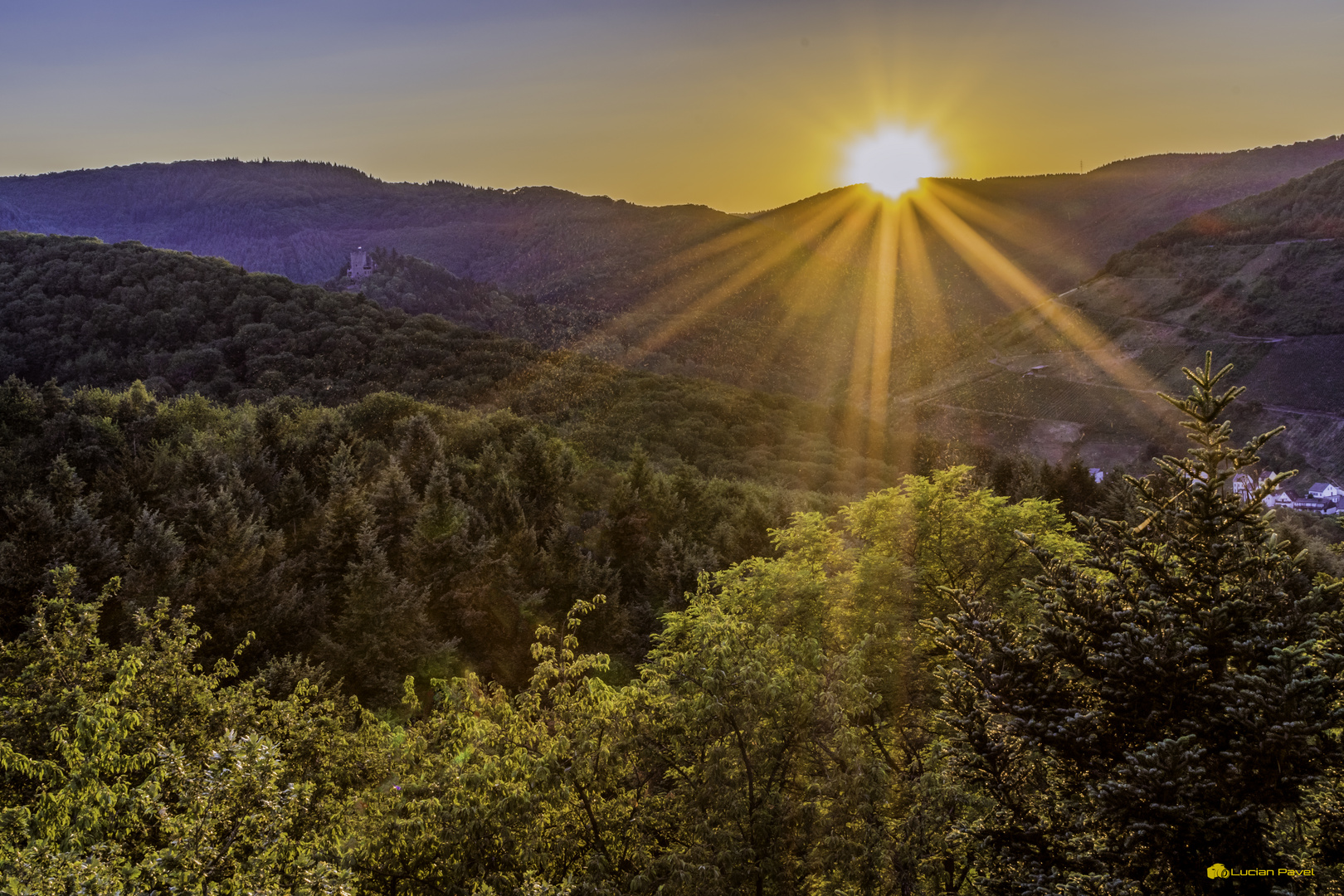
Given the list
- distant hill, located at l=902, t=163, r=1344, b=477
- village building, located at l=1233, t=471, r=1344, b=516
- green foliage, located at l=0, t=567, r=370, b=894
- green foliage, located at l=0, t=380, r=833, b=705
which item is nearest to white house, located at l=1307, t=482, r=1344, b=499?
village building, located at l=1233, t=471, r=1344, b=516

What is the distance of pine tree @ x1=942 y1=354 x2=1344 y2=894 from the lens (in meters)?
6.62

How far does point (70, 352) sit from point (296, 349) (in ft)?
59.5

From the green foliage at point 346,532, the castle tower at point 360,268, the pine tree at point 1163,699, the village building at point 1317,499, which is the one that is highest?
the castle tower at point 360,268

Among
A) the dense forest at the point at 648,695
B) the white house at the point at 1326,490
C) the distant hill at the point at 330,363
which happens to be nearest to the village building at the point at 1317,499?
the white house at the point at 1326,490

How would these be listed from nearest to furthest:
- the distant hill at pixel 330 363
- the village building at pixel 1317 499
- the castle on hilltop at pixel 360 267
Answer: the distant hill at pixel 330 363, the village building at pixel 1317 499, the castle on hilltop at pixel 360 267

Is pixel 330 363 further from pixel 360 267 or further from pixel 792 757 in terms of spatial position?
pixel 360 267

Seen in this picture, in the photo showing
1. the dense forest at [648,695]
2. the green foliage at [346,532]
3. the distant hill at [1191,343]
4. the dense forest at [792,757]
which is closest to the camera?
the dense forest at [792,757]

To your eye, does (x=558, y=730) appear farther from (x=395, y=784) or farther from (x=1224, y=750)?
(x=1224, y=750)

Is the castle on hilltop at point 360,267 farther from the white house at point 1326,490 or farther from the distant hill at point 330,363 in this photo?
the white house at point 1326,490

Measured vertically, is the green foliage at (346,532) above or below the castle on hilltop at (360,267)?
below

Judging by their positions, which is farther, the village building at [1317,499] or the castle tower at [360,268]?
the castle tower at [360,268]

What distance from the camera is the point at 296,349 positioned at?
6338cm

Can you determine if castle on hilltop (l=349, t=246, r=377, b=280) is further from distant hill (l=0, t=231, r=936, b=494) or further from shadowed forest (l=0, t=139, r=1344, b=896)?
shadowed forest (l=0, t=139, r=1344, b=896)

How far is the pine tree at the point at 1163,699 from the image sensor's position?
6617mm
